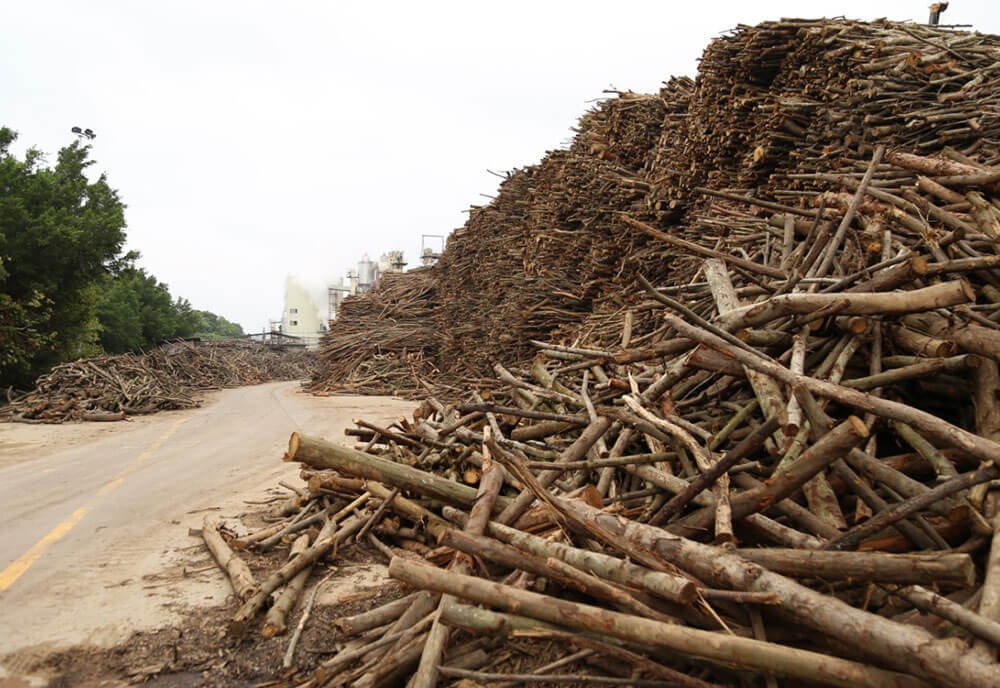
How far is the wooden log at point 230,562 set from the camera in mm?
3888

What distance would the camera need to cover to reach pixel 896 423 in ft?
10.0

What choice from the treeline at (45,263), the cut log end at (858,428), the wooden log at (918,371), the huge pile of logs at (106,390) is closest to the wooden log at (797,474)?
the cut log end at (858,428)

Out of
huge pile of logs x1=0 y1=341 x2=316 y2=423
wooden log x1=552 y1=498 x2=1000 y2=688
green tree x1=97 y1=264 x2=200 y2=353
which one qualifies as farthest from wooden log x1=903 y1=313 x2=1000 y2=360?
green tree x1=97 y1=264 x2=200 y2=353

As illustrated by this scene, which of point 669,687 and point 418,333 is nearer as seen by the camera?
point 669,687

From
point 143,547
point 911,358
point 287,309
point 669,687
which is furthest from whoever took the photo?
point 287,309

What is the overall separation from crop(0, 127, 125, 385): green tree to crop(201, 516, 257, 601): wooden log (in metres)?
18.4

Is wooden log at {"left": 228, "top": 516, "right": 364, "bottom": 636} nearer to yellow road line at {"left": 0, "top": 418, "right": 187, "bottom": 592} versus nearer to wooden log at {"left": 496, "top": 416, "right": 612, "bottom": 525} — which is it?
wooden log at {"left": 496, "top": 416, "right": 612, "bottom": 525}

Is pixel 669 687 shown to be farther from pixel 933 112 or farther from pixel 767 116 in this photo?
pixel 767 116

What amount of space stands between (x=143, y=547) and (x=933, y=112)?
8104 mm

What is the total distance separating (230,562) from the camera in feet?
14.1

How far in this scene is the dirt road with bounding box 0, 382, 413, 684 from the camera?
370 centimetres

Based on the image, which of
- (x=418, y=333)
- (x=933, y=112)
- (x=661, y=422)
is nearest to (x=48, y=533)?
(x=661, y=422)

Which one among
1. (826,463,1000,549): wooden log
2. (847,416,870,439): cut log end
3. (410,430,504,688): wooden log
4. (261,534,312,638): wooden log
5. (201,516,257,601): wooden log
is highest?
(847,416,870,439): cut log end

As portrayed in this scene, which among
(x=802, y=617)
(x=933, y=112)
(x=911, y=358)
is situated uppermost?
(x=933, y=112)
